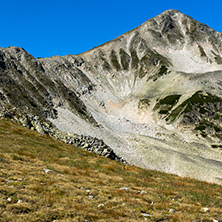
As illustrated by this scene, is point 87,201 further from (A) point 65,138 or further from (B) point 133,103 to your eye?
(B) point 133,103

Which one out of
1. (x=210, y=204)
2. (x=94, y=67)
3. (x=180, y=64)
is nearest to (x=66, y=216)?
(x=210, y=204)

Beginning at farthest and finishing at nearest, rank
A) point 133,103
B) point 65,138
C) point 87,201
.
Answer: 1. point 133,103
2. point 65,138
3. point 87,201

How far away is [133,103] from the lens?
5768 inches

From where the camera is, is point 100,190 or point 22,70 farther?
point 22,70

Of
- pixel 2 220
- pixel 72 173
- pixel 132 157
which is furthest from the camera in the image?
pixel 132 157

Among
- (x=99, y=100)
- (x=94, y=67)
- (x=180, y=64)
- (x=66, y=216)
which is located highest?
(x=180, y=64)

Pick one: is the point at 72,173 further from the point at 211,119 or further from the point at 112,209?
the point at 211,119

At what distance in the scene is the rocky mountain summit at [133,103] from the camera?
211ft

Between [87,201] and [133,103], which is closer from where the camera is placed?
[87,201]

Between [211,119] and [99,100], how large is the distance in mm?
65893

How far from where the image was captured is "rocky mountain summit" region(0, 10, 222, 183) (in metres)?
64.2

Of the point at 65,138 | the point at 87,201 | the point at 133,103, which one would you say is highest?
the point at 133,103

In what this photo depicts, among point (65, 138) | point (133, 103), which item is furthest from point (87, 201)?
point (133, 103)

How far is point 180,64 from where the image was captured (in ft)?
631
